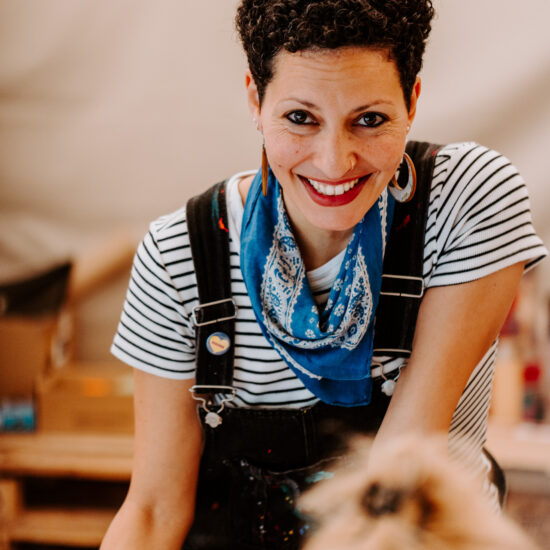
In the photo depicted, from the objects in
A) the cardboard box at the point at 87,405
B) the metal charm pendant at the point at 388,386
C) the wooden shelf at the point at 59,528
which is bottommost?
the wooden shelf at the point at 59,528

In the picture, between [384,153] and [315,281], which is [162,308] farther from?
[384,153]

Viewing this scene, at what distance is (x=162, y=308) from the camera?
41.9 inches

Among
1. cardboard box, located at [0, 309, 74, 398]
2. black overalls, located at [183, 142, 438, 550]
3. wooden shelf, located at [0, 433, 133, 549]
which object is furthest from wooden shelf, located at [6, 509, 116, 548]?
black overalls, located at [183, 142, 438, 550]

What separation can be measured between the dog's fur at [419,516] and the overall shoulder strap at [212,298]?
0.41 metres

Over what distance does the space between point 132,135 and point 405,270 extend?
1523 millimetres

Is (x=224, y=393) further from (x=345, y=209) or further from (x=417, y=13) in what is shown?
(x=417, y=13)

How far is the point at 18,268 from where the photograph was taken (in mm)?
2438

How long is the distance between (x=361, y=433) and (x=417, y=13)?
0.60m

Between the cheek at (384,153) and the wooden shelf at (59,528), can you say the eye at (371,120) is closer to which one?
the cheek at (384,153)

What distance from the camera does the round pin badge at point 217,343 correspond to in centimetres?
106

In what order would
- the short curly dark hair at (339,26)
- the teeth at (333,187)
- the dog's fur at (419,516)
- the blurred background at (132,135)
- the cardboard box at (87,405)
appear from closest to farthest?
the dog's fur at (419,516) < the short curly dark hair at (339,26) < the teeth at (333,187) < the blurred background at (132,135) < the cardboard box at (87,405)

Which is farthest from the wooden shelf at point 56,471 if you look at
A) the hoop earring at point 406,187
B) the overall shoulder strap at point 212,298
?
the hoop earring at point 406,187

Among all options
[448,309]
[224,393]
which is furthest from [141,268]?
[448,309]

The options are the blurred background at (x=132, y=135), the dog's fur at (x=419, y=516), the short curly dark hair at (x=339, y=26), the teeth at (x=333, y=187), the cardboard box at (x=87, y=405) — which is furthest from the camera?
the cardboard box at (x=87, y=405)
